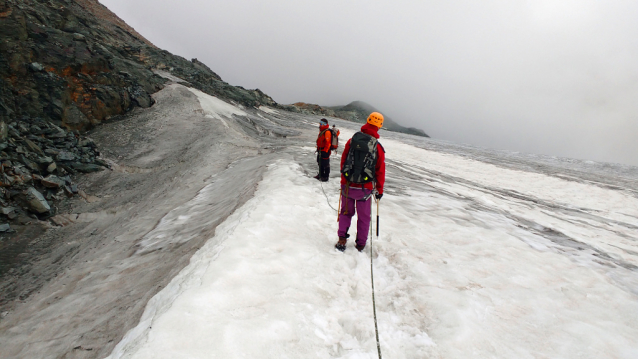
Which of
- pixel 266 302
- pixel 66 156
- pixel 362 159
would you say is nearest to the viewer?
pixel 266 302

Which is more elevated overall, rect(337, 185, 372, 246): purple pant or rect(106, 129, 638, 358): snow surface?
rect(337, 185, 372, 246): purple pant

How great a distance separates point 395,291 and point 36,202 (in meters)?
12.6

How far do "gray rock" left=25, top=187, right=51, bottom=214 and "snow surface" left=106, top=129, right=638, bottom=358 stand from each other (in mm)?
8631

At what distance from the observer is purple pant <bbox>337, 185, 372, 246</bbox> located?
551cm

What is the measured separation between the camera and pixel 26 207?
9898 mm

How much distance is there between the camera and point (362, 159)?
210 inches

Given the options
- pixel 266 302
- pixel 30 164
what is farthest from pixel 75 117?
pixel 266 302

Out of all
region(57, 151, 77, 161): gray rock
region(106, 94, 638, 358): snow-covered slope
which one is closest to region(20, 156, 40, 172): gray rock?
region(57, 151, 77, 161): gray rock

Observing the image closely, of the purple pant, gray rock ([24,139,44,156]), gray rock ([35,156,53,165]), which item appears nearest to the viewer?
the purple pant

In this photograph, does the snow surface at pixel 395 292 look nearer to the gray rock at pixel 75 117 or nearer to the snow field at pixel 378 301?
the snow field at pixel 378 301

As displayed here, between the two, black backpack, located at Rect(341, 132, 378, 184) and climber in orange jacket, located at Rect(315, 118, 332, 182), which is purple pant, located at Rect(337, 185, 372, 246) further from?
climber in orange jacket, located at Rect(315, 118, 332, 182)

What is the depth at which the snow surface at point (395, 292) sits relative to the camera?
10.7 ft

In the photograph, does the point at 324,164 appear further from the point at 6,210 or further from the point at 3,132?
the point at 3,132

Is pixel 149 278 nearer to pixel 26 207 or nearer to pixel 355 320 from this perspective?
pixel 355 320
